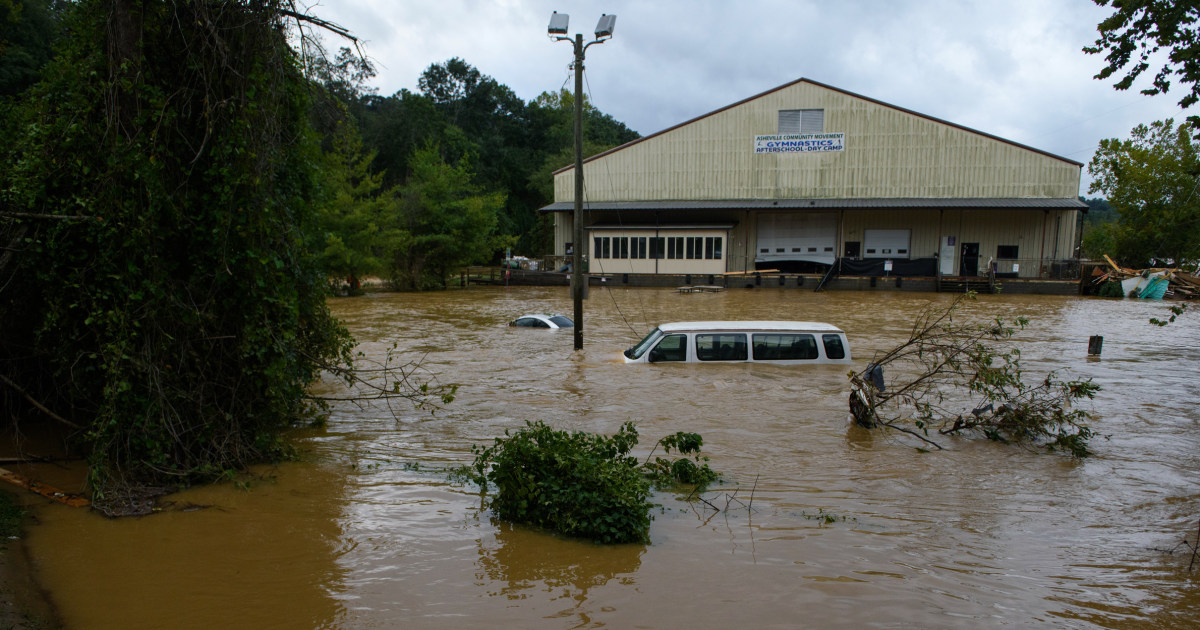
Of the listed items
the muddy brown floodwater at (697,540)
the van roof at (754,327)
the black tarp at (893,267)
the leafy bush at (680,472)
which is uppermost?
the black tarp at (893,267)

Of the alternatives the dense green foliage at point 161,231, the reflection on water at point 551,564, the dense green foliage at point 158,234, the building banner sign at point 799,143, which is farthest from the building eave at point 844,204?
the reflection on water at point 551,564

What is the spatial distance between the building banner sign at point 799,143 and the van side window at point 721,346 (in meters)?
33.9

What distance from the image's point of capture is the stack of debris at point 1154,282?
123 feet

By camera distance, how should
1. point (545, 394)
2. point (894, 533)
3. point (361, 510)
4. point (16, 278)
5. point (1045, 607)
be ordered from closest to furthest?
point (1045, 607)
point (894, 533)
point (361, 510)
point (16, 278)
point (545, 394)

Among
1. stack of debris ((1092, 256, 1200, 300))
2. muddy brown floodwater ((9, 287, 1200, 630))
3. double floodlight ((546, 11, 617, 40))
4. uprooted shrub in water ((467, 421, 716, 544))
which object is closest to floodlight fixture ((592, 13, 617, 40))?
double floodlight ((546, 11, 617, 40))

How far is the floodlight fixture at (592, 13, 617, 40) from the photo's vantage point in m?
15.4

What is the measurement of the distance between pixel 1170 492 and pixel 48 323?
42.2 ft

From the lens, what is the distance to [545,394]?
13.4 m

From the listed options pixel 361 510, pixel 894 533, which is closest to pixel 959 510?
pixel 894 533

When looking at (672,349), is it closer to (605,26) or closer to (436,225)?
(605,26)

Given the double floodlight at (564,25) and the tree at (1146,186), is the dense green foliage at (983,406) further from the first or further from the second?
the tree at (1146,186)

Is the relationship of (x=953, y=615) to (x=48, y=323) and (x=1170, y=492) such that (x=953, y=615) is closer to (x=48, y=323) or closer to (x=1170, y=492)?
(x=1170, y=492)

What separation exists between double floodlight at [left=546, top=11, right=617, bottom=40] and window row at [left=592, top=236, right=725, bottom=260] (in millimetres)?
28742

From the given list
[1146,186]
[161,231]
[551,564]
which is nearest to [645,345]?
[551,564]
